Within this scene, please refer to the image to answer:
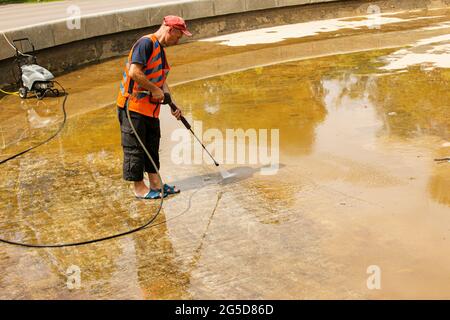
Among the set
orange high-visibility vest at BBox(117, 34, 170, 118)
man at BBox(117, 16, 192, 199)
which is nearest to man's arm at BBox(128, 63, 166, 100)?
man at BBox(117, 16, 192, 199)

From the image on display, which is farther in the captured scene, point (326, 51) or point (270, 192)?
point (326, 51)

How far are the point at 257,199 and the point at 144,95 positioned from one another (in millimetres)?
1472

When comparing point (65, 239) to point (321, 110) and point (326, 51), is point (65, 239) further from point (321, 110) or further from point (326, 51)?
point (326, 51)

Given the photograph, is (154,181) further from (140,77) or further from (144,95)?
(140,77)

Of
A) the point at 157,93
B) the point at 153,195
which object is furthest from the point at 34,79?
the point at 157,93

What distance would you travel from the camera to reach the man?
5734mm

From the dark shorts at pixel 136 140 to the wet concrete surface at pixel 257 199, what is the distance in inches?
A: 14.3

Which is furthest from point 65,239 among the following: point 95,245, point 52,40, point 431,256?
point 52,40

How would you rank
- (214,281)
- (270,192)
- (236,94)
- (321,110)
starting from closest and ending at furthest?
(214,281) < (270,192) < (321,110) < (236,94)

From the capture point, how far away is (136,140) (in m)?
5.98

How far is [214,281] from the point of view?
4.59m

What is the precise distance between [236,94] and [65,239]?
5.07 meters

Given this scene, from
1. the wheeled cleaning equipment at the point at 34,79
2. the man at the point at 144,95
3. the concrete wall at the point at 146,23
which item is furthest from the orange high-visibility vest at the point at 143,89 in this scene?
the concrete wall at the point at 146,23

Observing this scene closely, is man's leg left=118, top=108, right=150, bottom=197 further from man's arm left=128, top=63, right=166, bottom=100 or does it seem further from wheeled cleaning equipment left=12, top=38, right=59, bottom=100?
wheeled cleaning equipment left=12, top=38, right=59, bottom=100
